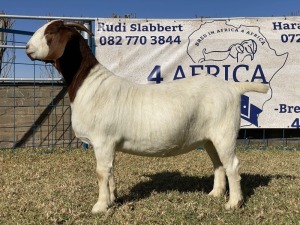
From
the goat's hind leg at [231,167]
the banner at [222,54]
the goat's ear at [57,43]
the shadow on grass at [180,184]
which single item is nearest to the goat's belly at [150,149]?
the goat's hind leg at [231,167]

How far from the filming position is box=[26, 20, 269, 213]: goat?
3.79m

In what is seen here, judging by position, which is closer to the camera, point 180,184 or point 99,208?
point 99,208

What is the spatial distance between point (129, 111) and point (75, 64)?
29.2 inches

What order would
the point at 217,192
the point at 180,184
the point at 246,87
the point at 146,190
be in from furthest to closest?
1. the point at 180,184
2. the point at 146,190
3. the point at 217,192
4. the point at 246,87

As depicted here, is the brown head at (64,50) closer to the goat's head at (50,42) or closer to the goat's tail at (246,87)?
the goat's head at (50,42)

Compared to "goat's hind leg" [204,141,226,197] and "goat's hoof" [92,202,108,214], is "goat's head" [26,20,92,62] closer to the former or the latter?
"goat's hoof" [92,202,108,214]

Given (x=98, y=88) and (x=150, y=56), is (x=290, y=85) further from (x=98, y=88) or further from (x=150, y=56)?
(x=98, y=88)

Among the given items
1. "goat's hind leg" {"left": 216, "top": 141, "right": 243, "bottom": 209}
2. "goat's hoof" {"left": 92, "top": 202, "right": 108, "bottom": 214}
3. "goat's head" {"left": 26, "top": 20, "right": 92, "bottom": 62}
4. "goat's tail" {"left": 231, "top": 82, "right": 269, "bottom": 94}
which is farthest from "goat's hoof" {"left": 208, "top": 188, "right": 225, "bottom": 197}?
"goat's head" {"left": 26, "top": 20, "right": 92, "bottom": 62}

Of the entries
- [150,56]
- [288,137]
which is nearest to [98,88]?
[150,56]

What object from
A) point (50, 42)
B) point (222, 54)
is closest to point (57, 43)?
point (50, 42)

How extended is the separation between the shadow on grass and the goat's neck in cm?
140

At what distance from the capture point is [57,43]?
12.4 feet

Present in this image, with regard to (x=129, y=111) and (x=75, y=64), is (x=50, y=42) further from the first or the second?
(x=129, y=111)

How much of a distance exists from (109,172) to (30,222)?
88 cm
